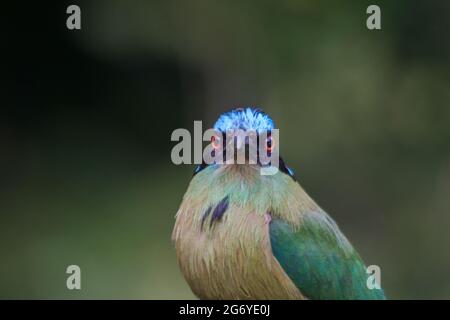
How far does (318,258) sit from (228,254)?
467 mm

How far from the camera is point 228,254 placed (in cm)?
345

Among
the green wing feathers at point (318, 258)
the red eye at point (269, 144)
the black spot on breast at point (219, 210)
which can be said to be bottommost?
the green wing feathers at point (318, 258)

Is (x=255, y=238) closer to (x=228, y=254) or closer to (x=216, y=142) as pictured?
(x=228, y=254)

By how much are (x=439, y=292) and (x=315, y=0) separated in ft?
9.01

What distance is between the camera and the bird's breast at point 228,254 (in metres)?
3.45

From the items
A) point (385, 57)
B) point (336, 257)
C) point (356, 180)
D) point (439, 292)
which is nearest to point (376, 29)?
point (385, 57)

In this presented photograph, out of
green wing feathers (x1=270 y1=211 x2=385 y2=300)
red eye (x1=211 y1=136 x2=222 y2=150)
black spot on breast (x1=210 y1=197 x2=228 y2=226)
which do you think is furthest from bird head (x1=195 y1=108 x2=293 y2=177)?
green wing feathers (x1=270 y1=211 x2=385 y2=300)

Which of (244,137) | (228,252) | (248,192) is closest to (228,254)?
(228,252)

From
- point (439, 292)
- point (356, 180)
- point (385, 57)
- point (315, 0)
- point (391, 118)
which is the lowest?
point (439, 292)

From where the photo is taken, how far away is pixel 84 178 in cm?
828

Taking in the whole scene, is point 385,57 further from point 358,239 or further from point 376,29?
point 358,239

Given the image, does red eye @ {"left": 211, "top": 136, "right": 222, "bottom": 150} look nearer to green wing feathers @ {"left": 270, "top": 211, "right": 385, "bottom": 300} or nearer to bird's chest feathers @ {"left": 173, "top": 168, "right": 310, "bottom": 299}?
bird's chest feathers @ {"left": 173, "top": 168, "right": 310, "bottom": 299}

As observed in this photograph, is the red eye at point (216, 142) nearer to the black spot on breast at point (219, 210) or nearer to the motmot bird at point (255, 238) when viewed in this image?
the motmot bird at point (255, 238)

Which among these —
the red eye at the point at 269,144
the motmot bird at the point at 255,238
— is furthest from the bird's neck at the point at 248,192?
the red eye at the point at 269,144
